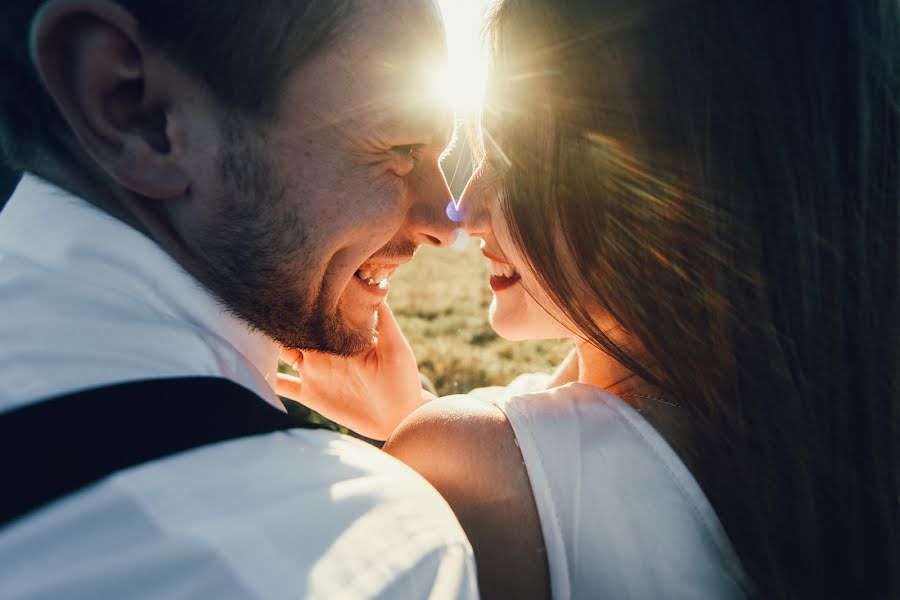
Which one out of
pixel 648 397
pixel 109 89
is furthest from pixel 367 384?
pixel 109 89

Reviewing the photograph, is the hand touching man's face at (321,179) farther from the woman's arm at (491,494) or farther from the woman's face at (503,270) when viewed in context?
the woman's arm at (491,494)

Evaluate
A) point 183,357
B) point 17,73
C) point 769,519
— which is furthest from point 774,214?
point 17,73

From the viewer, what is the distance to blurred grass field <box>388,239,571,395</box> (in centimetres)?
579

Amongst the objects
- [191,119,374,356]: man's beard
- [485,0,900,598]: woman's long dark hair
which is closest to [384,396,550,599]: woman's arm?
[485,0,900,598]: woman's long dark hair

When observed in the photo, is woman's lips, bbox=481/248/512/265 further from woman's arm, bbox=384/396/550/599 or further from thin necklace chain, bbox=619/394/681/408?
woman's arm, bbox=384/396/550/599

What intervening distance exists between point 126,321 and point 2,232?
1.83ft

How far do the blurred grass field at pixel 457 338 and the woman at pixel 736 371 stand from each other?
161 inches

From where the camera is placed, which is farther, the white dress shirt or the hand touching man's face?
the hand touching man's face

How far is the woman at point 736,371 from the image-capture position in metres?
1.32

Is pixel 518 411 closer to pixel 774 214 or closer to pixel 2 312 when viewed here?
pixel 774 214

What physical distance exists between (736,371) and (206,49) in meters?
1.68

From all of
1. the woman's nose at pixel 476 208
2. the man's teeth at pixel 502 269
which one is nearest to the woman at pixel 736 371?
the woman's nose at pixel 476 208

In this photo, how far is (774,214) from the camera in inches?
55.4

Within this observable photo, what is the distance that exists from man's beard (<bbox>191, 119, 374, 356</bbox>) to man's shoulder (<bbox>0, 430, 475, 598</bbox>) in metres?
0.79
